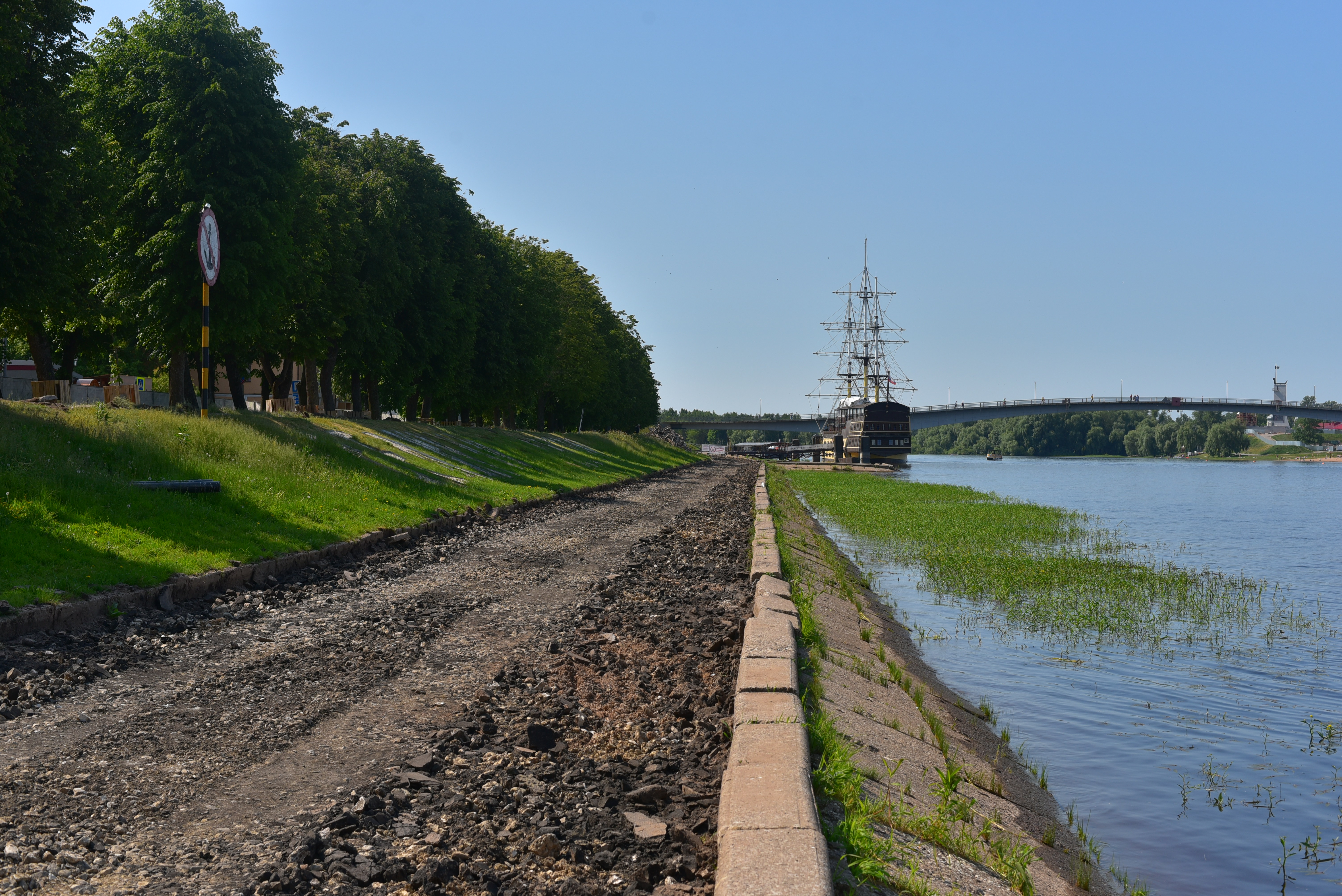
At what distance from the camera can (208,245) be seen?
22234mm

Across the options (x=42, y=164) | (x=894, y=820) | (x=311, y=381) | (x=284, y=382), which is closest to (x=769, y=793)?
(x=894, y=820)

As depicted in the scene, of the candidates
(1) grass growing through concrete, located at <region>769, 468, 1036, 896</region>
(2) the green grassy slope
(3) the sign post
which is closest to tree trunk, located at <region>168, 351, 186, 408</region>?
(2) the green grassy slope

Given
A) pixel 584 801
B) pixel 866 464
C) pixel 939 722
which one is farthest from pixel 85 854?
pixel 866 464

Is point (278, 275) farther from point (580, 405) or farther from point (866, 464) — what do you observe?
point (866, 464)

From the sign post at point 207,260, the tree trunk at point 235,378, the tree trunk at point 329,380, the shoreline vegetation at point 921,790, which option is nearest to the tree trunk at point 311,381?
the tree trunk at point 329,380

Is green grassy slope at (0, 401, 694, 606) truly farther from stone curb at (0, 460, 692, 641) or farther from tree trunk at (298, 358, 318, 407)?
tree trunk at (298, 358, 318, 407)

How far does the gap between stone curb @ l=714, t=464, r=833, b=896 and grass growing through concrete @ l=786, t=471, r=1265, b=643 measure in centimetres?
940

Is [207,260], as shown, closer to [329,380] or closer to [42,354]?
[42,354]

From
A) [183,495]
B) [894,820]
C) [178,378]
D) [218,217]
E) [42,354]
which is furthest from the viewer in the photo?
[42,354]

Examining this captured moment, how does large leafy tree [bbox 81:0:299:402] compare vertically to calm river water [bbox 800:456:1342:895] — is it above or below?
above

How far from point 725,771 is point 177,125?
30.7 metres

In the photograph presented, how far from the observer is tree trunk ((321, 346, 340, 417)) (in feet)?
146

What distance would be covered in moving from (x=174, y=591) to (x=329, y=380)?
36956 mm

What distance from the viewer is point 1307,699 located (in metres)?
11.6
